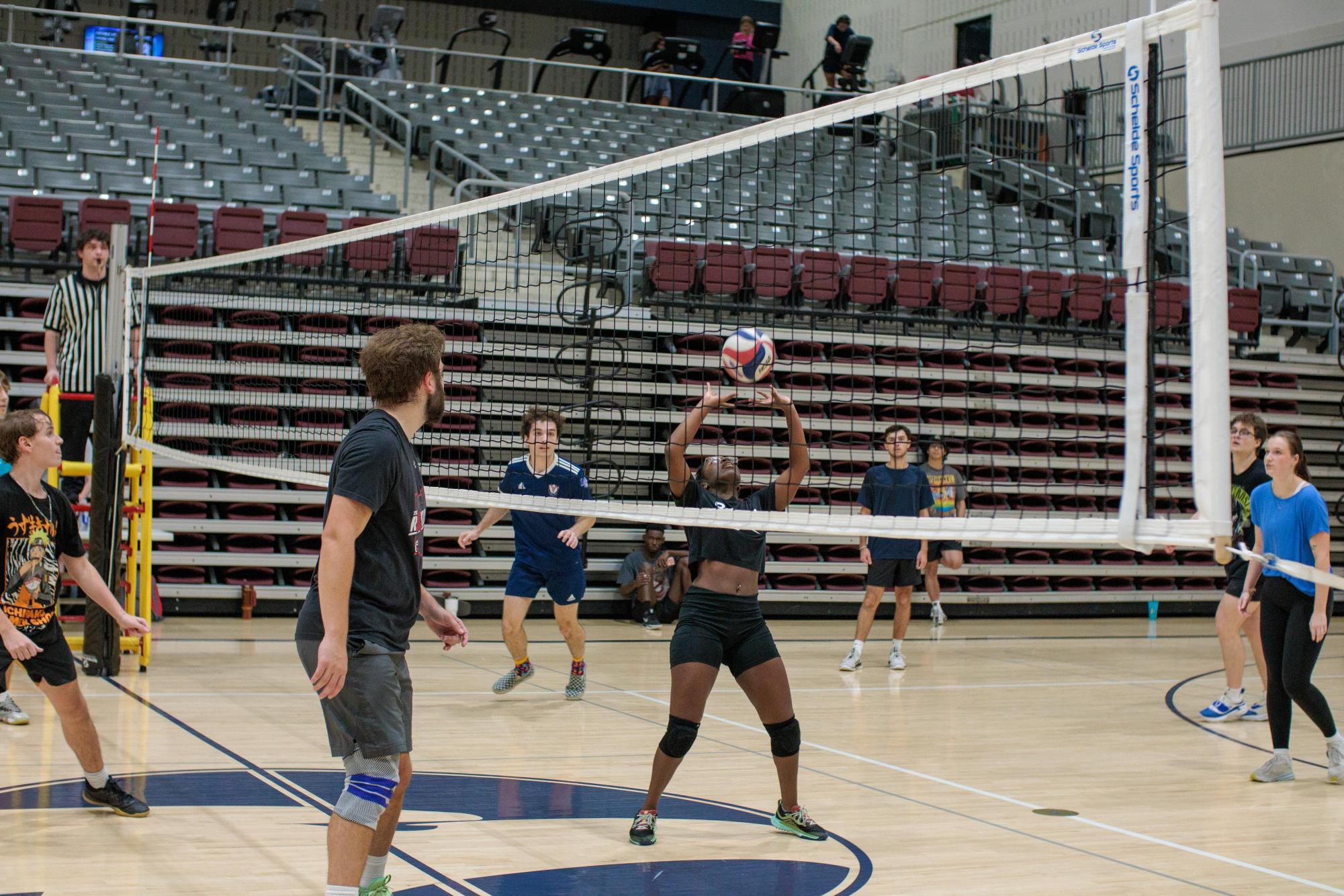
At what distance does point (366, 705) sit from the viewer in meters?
3.67

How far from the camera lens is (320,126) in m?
16.9

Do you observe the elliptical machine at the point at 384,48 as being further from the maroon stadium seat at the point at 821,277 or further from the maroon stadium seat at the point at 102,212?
the maroon stadium seat at the point at 821,277

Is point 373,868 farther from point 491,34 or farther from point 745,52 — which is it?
point 491,34

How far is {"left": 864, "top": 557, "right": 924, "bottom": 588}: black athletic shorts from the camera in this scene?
10.5 meters

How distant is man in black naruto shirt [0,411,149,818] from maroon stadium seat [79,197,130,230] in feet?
25.6

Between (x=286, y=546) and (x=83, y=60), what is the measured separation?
8789mm

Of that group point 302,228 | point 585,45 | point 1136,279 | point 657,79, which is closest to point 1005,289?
point 302,228

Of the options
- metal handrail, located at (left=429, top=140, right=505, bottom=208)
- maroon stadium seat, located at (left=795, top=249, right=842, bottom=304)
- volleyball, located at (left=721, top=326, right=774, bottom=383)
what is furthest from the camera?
metal handrail, located at (left=429, top=140, right=505, bottom=208)

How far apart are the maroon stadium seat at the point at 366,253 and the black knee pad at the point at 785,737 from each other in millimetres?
9131

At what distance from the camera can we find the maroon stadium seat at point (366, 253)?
13.6m

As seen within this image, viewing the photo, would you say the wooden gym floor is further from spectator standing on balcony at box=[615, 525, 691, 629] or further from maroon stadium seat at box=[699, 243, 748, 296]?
maroon stadium seat at box=[699, 243, 748, 296]

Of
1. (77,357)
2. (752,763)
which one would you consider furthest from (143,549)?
(752,763)

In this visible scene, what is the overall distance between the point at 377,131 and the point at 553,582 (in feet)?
33.2

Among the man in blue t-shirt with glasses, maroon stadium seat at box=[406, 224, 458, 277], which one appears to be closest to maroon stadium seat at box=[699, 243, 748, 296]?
maroon stadium seat at box=[406, 224, 458, 277]
